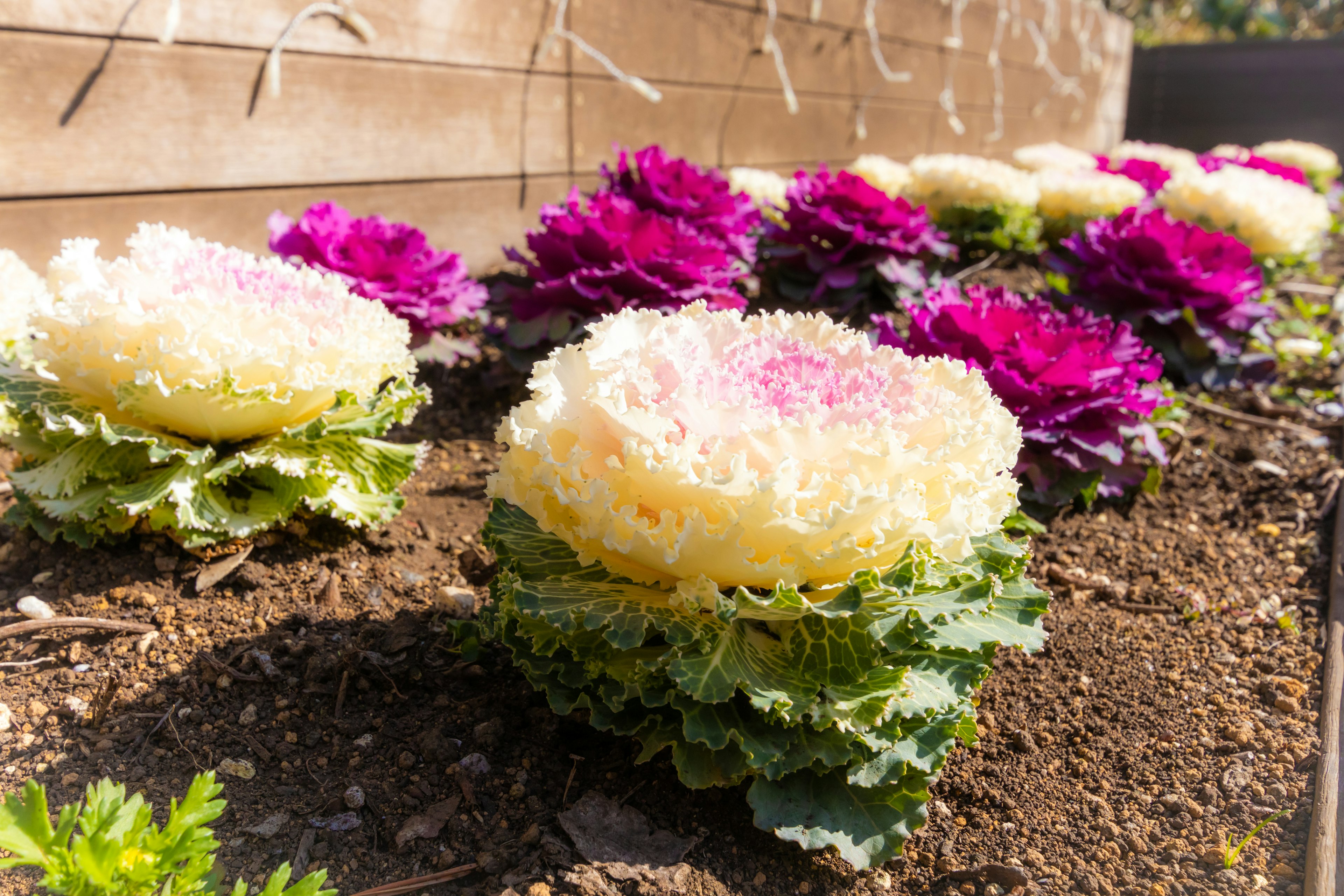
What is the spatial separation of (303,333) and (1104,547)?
2.14 meters

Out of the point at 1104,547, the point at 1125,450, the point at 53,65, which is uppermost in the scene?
the point at 53,65

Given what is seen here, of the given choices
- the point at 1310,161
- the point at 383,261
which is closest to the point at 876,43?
the point at 1310,161

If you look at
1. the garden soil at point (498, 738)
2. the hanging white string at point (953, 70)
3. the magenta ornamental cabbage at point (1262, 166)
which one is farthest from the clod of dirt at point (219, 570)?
the hanging white string at point (953, 70)

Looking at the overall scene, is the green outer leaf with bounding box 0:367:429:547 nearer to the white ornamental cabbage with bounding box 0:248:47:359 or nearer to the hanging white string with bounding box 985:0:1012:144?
the white ornamental cabbage with bounding box 0:248:47:359

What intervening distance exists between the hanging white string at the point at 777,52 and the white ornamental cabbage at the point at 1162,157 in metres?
2.90

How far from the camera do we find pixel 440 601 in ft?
6.40

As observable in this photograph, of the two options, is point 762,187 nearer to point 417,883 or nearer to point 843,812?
point 843,812

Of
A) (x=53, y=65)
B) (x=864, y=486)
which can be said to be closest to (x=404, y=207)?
(x=53, y=65)

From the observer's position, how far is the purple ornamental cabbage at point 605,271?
2850 mm

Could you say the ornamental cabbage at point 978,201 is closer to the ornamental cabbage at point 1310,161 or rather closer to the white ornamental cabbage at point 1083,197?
the white ornamental cabbage at point 1083,197

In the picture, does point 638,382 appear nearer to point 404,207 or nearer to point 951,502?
point 951,502

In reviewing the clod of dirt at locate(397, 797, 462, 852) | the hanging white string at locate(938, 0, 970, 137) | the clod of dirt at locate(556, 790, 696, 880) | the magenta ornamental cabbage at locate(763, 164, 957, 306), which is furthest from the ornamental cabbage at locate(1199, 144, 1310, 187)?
the clod of dirt at locate(397, 797, 462, 852)

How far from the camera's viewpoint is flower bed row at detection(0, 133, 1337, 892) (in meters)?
1.23

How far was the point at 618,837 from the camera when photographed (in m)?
1.38
